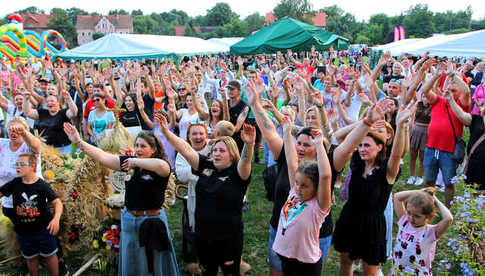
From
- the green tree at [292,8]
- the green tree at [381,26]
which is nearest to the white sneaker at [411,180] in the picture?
the green tree at [381,26]

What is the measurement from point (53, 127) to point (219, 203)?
4172mm

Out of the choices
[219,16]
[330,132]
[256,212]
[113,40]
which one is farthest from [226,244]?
[219,16]

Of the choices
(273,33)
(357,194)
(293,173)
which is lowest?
(357,194)

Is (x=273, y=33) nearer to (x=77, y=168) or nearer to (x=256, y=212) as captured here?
(x=256, y=212)

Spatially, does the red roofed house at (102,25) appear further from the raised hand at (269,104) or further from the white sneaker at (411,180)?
the raised hand at (269,104)

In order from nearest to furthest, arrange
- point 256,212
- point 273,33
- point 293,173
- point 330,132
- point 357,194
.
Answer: point 293,173 → point 357,194 → point 330,132 → point 256,212 → point 273,33

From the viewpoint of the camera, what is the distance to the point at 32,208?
348 cm

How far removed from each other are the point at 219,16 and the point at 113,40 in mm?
98300

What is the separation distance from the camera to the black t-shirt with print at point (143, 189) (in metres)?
3.24

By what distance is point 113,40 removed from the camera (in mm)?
17188

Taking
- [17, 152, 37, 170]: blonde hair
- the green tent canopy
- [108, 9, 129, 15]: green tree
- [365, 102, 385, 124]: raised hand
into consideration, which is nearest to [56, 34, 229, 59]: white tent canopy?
the green tent canopy

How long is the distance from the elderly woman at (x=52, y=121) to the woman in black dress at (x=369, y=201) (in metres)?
4.83

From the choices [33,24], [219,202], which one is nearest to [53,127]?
[219,202]

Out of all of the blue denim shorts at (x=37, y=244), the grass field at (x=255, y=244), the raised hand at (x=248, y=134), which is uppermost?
the raised hand at (x=248, y=134)
